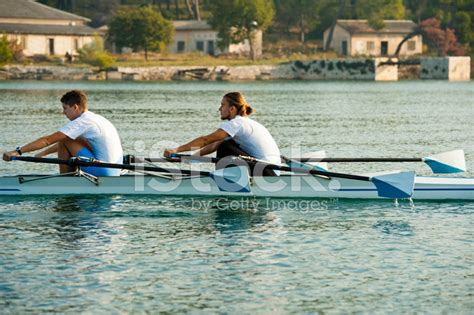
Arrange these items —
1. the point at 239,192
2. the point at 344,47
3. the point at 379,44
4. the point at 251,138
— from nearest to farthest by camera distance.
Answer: the point at 251,138 < the point at 239,192 < the point at 344,47 < the point at 379,44

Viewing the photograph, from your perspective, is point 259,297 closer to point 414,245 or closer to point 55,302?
point 55,302

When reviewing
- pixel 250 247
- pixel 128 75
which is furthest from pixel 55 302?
pixel 128 75

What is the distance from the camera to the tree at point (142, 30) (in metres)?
106

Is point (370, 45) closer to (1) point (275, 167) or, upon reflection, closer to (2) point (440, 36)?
(2) point (440, 36)

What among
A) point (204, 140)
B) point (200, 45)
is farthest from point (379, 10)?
point (204, 140)

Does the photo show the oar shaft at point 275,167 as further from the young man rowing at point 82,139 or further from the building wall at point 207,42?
the building wall at point 207,42

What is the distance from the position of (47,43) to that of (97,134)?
303 ft

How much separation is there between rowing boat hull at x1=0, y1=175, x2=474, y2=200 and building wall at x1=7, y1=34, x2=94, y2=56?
88771 mm

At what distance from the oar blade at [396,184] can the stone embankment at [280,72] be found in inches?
3264

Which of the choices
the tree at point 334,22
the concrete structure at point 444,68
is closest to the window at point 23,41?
the tree at point 334,22

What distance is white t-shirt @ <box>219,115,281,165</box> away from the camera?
18984 mm

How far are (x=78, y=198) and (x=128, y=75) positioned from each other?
84349 millimetres

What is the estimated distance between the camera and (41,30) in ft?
353

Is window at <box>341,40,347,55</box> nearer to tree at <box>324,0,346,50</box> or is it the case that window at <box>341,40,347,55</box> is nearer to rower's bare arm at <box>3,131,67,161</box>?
tree at <box>324,0,346,50</box>
